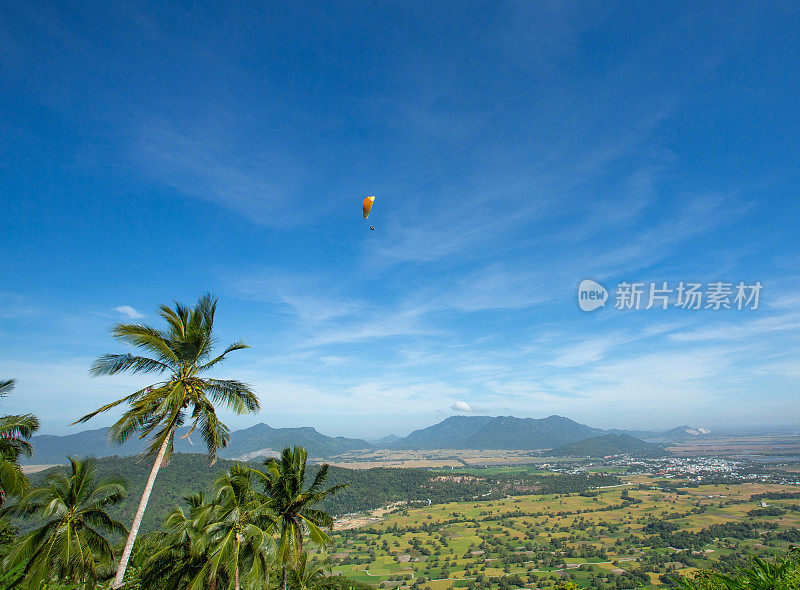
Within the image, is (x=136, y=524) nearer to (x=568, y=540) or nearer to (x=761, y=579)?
(x=761, y=579)

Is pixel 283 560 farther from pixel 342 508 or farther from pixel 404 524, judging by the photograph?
pixel 342 508

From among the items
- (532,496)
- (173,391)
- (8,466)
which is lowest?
(532,496)

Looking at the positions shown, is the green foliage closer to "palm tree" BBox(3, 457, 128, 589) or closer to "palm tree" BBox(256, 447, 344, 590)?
"palm tree" BBox(256, 447, 344, 590)

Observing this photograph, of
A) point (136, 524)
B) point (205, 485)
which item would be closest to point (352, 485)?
point (205, 485)

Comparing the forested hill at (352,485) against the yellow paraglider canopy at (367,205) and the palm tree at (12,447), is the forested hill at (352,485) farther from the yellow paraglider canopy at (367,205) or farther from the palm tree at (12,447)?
the yellow paraglider canopy at (367,205)

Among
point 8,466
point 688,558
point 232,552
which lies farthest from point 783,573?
point 688,558

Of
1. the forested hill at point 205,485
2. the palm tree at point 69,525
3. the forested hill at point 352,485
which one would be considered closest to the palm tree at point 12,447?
the palm tree at point 69,525
